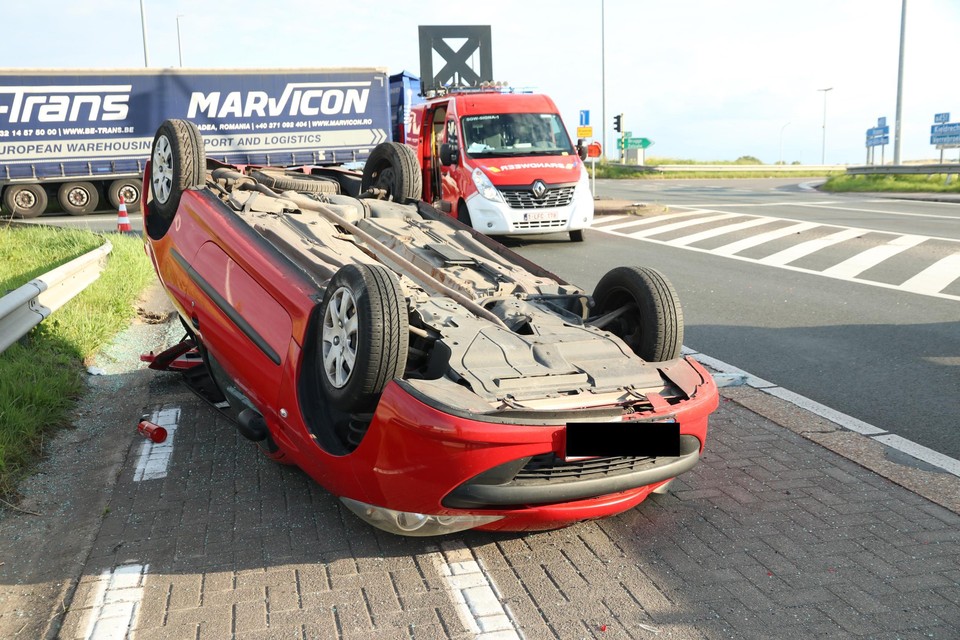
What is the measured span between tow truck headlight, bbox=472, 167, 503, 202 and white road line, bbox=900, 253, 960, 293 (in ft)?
19.1

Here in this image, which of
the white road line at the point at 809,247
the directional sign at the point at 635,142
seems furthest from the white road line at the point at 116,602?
the directional sign at the point at 635,142

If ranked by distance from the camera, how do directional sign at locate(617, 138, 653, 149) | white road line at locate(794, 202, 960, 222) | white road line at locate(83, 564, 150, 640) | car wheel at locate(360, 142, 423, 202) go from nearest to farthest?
1. white road line at locate(83, 564, 150, 640)
2. car wheel at locate(360, 142, 423, 202)
3. white road line at locate(794, 202, 960, 222)
4. directional sign at locate(617, 138, 653, 149)

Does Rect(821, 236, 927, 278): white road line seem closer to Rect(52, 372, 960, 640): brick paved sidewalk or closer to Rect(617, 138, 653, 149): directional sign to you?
Rect(52, 372, 960, 640): brick paved sidewalk

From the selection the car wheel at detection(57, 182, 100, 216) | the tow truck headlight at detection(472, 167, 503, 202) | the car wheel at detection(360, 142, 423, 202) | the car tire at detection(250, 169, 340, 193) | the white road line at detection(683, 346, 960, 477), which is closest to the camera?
the white road line at detection(683, 346, 960, 477)

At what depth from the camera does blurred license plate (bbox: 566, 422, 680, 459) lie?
136 inches

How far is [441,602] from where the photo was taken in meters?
3.39

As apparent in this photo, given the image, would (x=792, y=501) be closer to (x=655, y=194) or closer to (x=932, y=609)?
(x=932, y=609)

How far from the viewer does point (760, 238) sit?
14875 mm

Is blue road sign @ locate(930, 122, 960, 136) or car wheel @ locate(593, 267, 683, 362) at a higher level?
blue road sign @ locate(930, 122, 960, 136)

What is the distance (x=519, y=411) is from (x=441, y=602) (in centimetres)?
77

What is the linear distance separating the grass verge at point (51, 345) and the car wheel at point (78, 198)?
11.3 m

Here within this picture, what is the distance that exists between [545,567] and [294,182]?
154 inches

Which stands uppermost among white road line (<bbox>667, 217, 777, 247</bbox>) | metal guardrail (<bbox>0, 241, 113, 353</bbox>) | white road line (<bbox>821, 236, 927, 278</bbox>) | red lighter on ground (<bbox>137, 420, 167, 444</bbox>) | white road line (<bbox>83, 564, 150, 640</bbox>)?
metal guardrail (<bbox>0, 241, 113, 353</bbox>)

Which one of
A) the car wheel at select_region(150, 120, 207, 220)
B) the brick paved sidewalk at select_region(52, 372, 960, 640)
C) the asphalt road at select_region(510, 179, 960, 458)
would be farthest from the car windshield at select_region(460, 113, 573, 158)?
the brick paved sidewalk at select_region(52, 372, 960, 640)
